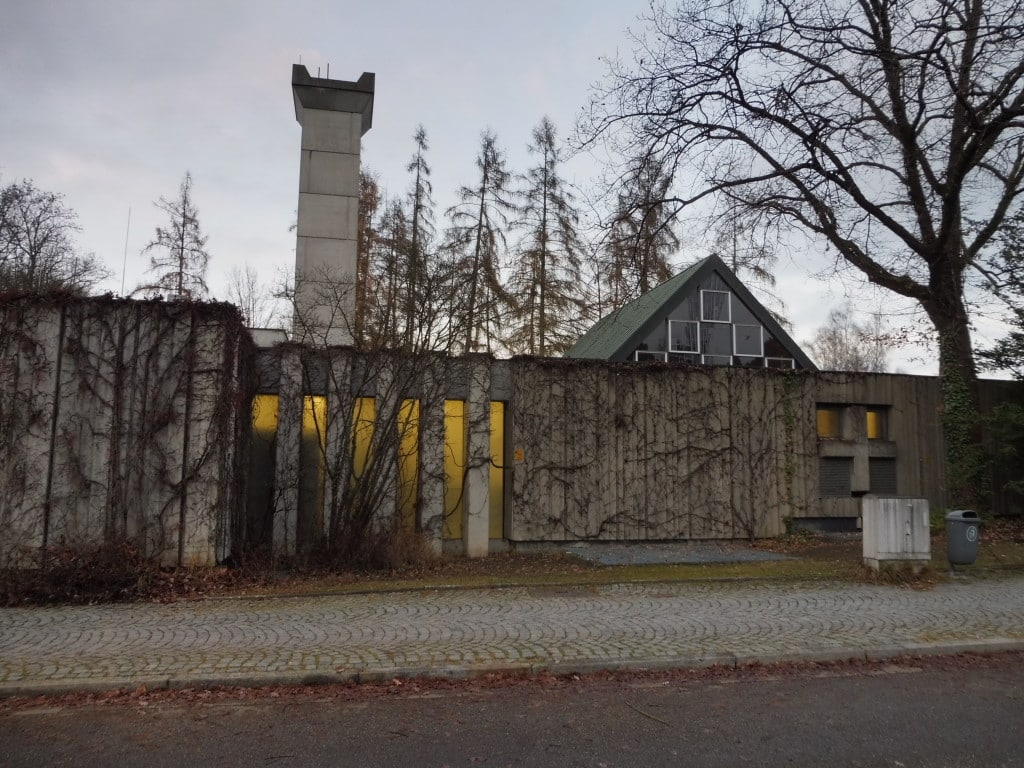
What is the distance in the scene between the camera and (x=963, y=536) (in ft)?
35.8

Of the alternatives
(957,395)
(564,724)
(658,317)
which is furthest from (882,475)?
(564,724)

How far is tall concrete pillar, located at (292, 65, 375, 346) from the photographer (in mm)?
18031

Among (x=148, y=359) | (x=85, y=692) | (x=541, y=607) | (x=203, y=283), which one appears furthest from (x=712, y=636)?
(x=203, y=283)

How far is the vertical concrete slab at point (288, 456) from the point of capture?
11750mm

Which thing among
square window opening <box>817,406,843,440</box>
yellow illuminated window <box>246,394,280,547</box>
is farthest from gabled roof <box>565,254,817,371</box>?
yellow illuminated window <box>246,394,280,547</box>

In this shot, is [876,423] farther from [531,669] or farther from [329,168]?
[329,168]

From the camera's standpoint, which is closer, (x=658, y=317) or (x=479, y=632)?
(x=479, y=632)

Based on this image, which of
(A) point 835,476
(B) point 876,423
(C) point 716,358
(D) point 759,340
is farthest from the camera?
(D) point 759,340

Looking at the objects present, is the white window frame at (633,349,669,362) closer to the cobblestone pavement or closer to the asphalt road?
the cobblestone pavement

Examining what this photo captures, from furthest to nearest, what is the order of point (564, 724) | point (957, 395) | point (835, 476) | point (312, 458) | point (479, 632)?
point (957, 395) → point (835, 476) → point (312, 458) → point (479, 632) → point (564, 724)

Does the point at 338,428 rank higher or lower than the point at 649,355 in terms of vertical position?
lower

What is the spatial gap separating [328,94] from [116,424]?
1186 cm

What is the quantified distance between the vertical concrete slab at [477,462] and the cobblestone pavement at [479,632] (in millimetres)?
3091

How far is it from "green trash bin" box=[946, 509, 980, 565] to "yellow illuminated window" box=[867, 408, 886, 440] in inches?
200
